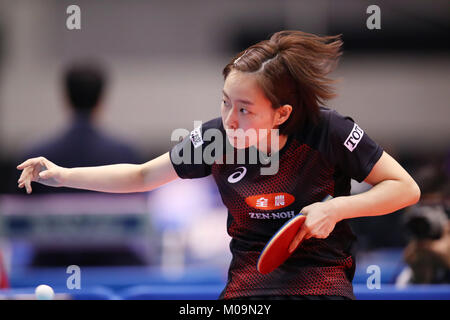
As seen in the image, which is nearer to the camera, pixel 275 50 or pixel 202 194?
pixel 275 50

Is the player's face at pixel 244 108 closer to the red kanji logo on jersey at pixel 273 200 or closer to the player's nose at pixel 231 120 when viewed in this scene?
the player's nose at pixel 231 120

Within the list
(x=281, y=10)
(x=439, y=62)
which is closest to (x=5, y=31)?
(x=281, y=10)

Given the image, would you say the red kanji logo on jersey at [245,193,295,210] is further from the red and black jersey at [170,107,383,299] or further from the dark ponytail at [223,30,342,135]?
the dark ponytail at [223,30,342,135]

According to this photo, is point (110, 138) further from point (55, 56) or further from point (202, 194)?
point (55, 56)

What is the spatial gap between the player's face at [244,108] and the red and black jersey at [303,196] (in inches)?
4.4

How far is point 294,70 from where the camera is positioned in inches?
75.3

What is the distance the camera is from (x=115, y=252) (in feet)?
12.0

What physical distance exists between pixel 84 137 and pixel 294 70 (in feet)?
5.13

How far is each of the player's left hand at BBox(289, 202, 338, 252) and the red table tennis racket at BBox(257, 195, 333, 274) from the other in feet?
0.05

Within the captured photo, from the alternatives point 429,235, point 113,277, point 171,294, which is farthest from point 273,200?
point 113,277

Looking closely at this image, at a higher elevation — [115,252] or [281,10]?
[281,10]

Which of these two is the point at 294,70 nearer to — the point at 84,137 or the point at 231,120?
the point at 231,120
